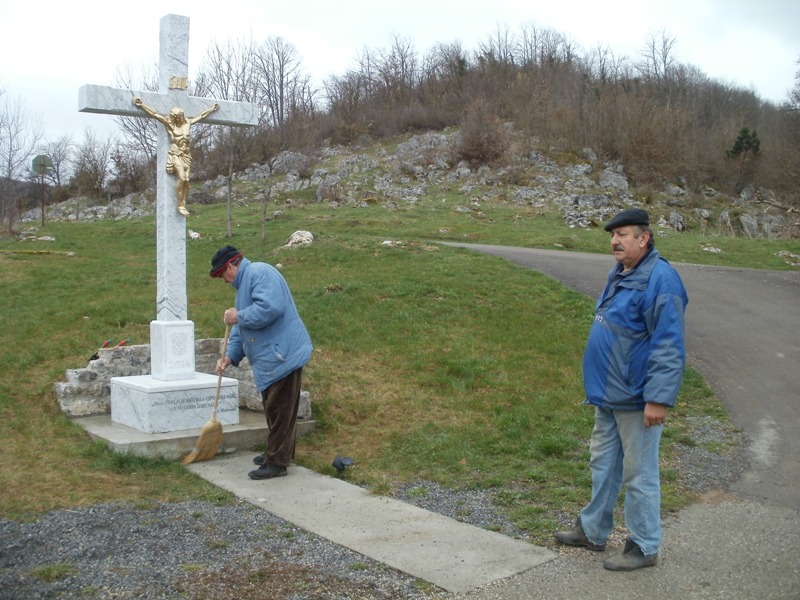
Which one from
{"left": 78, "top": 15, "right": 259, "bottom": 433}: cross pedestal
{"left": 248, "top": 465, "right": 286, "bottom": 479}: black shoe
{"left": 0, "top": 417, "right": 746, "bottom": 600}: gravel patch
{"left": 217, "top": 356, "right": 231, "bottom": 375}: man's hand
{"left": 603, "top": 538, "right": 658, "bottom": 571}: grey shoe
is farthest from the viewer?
{"left": 78, "top": 15, "right": 259, "bottom": 433}: cross pedestal

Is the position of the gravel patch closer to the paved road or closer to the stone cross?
the paved road

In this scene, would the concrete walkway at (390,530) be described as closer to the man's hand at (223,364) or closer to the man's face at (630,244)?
the man's hand at (223,364)

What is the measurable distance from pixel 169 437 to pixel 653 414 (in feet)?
14.0

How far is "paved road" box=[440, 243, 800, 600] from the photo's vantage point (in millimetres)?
4055

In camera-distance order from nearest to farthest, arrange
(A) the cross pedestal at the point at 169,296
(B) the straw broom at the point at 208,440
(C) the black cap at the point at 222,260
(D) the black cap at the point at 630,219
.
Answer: (D) the black cap at the point at 630,219 → (C) the black cap at the point at 222,260 → (B) the straw broom at the point at 208,440 → (A) the cross pedestal at the point at 169,296

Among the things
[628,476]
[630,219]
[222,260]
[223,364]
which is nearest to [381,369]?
[223,364]

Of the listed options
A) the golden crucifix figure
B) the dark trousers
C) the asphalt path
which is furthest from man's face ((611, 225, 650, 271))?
the golden crucifix figure

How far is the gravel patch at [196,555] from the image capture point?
13.0 feet

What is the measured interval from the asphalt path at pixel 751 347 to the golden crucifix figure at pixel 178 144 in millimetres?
5549

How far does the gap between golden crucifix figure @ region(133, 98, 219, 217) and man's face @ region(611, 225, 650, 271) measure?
4774 mm

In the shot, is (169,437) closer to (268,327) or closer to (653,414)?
(268,327)

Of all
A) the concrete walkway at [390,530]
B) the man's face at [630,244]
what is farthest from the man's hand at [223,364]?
the man's face at [630,244]

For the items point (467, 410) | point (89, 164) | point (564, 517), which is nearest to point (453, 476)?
point (564, 517)

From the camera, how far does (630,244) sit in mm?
4398
